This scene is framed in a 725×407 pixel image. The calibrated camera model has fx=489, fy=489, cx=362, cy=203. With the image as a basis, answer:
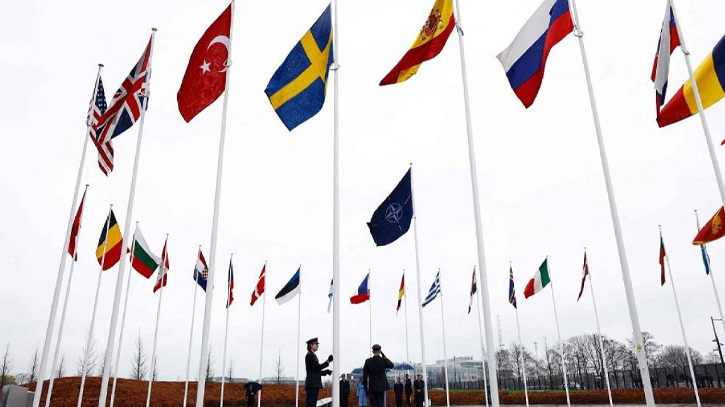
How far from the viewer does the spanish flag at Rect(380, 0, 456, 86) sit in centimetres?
976

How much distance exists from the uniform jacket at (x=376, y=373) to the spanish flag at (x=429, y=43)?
6345 millimetres

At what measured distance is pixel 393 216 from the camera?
41.8ft

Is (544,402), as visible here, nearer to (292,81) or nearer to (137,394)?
(137,394)

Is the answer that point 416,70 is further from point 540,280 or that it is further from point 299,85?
A: point 540,280

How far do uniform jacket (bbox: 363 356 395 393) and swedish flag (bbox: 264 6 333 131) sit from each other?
5825 mm

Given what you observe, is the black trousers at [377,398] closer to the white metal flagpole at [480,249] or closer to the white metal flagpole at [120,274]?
the white metal flagpole at [480,249]

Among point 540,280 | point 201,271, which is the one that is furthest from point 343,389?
point 540,280

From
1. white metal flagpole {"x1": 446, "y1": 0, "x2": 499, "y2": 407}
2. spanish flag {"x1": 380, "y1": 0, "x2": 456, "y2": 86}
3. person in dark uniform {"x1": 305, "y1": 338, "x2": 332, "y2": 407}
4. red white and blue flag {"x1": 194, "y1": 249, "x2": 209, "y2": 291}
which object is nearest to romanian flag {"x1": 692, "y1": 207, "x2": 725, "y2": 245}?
white metal flagpole {"x1": 446, "y1": 0, "x2": 499, "y2": 407}

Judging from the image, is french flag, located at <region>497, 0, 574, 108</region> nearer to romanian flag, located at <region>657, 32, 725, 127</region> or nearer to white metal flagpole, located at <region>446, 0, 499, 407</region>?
white metal flagpole, located at <region>446, 0, 499, 407</region>

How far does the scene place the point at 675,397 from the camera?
31391mm

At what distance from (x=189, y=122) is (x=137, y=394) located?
2585 centimetres

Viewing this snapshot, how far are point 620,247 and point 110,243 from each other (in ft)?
51.9

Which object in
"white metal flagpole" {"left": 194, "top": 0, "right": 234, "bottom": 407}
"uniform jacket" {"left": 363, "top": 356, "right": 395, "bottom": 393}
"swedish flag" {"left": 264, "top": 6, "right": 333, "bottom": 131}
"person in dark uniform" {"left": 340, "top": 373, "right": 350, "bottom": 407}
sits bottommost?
"person in dark uniform" {"left": 340, "top": 373, "right": 350, "bottom": 407}

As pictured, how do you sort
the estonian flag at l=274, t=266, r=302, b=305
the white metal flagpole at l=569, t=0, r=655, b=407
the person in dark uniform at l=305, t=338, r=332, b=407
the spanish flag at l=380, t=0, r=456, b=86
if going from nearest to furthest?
the white metal flagpole at l=569, t=0, r=655, b=407 < the spanish flag at l=380, t=0, r=456, b=86 < the person in dark uniform at l=305, t=338, r=332, b=407 < the estonian flag at l=274, t=266, r=302, b=305
